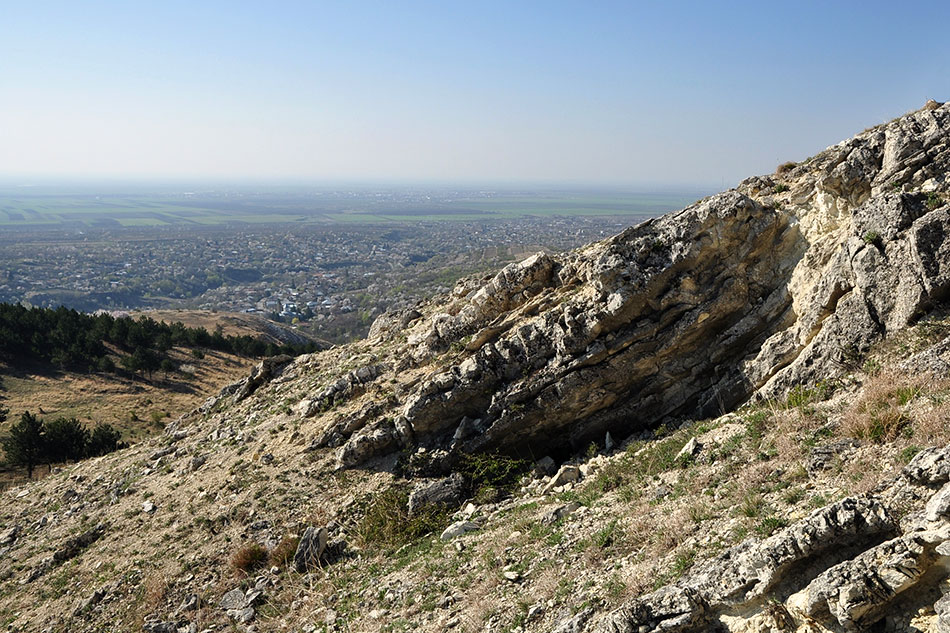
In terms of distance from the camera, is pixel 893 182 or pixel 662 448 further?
pixel 893 182

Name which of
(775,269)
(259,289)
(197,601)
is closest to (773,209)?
(775,269)

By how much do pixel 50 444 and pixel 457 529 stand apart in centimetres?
2593

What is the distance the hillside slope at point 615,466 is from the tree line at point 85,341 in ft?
91.6

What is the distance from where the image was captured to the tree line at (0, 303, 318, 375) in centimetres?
4347

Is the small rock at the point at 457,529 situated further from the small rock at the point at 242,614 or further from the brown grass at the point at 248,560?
the brown grass at the point at 248,560

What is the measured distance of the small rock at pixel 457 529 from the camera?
11.9 m

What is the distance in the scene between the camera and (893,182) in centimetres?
1339

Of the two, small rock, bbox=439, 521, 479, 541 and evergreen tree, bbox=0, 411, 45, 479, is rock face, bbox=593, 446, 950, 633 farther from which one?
evergreen tree, bbox=0, 411, 45, 479

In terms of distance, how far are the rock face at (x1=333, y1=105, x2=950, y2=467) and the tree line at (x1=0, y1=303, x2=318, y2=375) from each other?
38.3 meters

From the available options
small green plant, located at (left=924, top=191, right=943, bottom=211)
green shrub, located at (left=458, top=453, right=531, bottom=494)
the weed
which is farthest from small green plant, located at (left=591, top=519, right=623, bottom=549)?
small green plant, located at (left=924, top=191, right=943, bottom=211)

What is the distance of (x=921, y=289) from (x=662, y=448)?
6.78 m

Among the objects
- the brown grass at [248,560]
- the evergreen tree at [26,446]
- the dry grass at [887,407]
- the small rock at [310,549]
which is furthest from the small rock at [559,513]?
the evergreen tree at [26,446]

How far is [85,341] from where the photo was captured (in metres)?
45.0

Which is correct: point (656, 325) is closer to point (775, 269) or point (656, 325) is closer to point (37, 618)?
point (775, 269)
